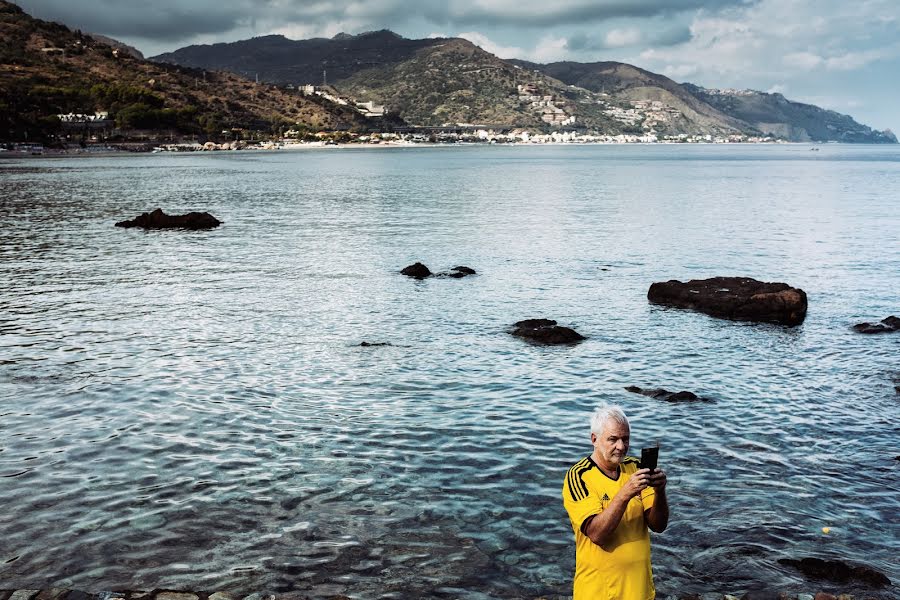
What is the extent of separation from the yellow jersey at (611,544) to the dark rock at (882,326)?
21820 millimetres

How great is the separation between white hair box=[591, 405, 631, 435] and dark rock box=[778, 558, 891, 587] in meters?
5.64

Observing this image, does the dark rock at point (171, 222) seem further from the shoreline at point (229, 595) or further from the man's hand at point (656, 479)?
the man's hand at point (656, 479)

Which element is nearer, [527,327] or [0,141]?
[527,327]

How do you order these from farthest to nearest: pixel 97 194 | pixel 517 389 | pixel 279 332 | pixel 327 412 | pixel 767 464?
1. pixel 97 194
2. pixel 279 332
3. pixel 517 389
4. pixel 327 412
5. pixel 767 464

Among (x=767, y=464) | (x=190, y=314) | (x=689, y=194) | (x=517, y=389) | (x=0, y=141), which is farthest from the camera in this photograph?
(x=0, y=141)

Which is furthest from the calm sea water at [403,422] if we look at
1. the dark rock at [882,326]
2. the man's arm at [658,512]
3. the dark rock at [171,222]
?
the dark rock at [171,222]

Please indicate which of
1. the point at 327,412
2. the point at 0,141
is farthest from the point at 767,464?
the point at 0,141

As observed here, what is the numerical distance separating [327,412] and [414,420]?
6.04 ft

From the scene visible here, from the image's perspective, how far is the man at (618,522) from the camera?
596cm

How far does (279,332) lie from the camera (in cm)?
2408

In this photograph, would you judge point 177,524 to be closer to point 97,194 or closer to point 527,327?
point 527,327

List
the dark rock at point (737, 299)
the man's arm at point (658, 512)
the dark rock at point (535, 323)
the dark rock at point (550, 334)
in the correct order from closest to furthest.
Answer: the man's arm at point (658, 512) < the dark rock at point (550, 334) < the dark rock at point (535, 323) < the dark rock at point (737, 299)

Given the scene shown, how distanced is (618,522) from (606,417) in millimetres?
766

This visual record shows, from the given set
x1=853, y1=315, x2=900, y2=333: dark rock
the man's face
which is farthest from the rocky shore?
x1=853, y1=315, x2=900, y2=333: dark rock
